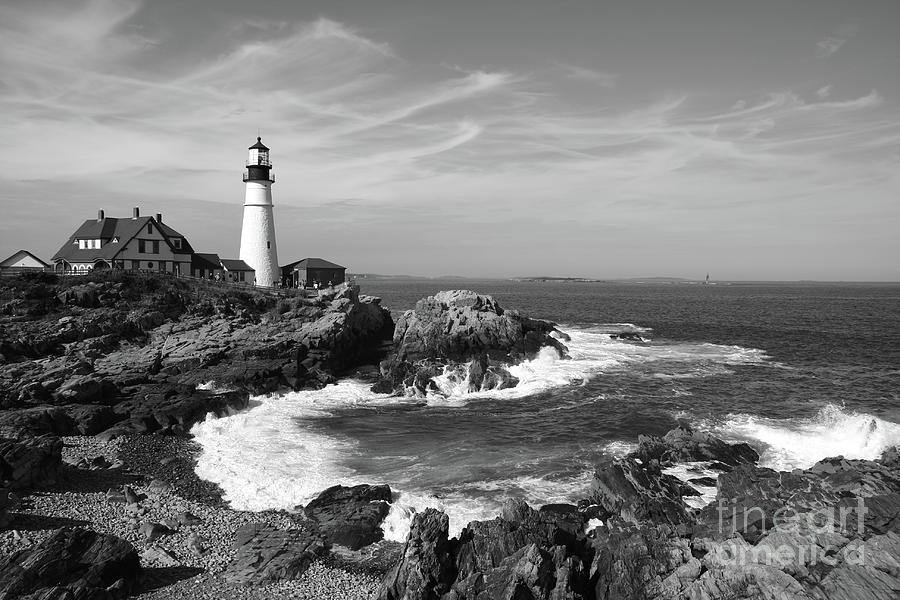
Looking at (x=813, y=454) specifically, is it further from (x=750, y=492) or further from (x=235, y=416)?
(x=235, y=416)

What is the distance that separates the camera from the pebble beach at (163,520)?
46.8 feet

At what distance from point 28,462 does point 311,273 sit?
39.4 metres

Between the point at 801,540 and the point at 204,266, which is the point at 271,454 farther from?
the point at 204,266

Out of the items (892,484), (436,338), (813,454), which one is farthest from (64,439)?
(813,454)

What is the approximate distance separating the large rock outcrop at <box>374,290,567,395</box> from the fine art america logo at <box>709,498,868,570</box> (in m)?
23.8

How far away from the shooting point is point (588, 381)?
38.2 m

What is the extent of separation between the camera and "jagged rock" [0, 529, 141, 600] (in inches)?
514

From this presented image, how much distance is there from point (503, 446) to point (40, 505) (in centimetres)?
1751

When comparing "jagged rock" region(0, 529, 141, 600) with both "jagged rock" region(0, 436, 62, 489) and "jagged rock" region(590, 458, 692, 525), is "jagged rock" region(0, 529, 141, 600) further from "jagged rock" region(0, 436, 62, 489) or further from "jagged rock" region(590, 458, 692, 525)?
"jagged rock" region(590, 458, 692, 525)

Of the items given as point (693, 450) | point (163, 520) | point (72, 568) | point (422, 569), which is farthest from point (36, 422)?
point (693, 450)

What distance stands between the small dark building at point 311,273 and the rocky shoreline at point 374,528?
26397mm

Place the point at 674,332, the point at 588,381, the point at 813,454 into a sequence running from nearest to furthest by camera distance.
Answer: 1. the point at 813,454
2. the point at 588,381
3. the point at 674,332

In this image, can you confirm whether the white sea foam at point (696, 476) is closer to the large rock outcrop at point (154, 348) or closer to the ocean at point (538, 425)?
the ocean at point (538, 425)

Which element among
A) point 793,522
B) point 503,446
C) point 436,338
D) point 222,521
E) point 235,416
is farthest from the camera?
point 436,338
